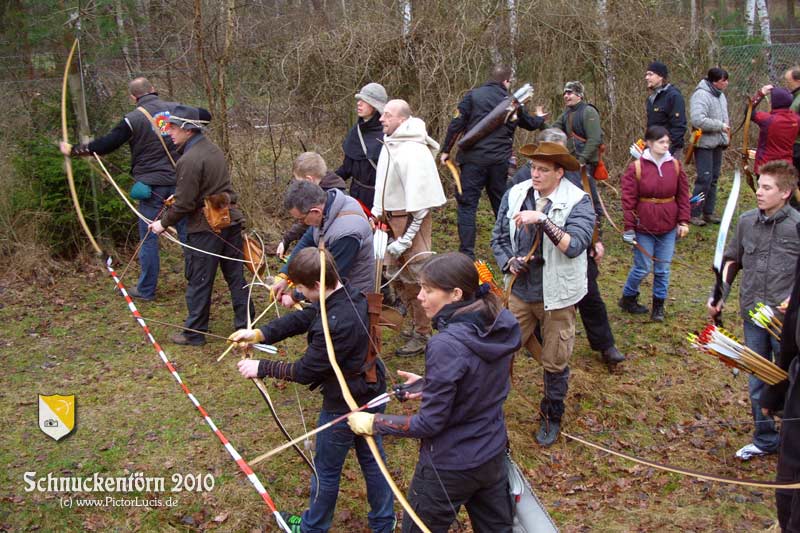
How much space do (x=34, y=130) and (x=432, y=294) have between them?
6.69 metres

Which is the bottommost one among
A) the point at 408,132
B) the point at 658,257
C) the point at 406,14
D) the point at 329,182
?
the point at 658,257

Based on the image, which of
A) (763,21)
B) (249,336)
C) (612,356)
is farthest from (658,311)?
(763,21)

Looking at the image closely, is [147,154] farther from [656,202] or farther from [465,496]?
[465,496]

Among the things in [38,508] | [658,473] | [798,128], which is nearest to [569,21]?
[798,128]

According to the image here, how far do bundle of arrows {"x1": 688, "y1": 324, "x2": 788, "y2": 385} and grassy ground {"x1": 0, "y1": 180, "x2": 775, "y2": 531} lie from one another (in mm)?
1049

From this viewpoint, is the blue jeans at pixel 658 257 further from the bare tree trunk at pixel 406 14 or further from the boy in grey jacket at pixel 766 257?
the bare tree trunk at pixel 406 14

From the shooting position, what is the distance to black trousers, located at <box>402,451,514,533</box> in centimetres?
294

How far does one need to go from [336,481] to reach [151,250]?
13.4 feet

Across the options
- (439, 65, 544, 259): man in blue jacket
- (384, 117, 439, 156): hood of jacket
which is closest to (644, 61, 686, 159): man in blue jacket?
(439, 65, 544, 259): man in blue jacket

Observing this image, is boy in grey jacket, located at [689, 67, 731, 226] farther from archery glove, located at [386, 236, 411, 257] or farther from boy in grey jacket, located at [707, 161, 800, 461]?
archery glove, located at [386, 236, 411, 257]

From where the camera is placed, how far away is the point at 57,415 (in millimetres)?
4969

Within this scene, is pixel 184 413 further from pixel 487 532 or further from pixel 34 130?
pixel 34 130

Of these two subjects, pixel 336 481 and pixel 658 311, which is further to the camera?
pixel 658 311

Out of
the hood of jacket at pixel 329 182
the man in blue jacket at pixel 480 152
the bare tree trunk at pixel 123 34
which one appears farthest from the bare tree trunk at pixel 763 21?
the hood of jacket at pixel 329 182
